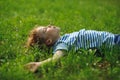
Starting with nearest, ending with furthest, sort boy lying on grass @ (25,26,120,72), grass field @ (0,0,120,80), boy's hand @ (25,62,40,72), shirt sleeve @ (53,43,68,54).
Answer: grass field @ (0,0,120,80) < boy's hand @ (25,62,40,72) < shirt sleeve @ (53,43,68,54) < boy lying on grass @ (25,26,120,72)

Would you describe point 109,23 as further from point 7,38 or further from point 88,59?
point 88,59

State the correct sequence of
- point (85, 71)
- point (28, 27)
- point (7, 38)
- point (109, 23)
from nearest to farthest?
point (85, 71) < point (7, 38) < point (28, 27) < point (109, 23)

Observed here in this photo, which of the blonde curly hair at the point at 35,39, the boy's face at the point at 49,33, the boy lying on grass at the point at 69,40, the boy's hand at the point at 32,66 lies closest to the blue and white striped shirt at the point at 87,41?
the boy lying on grass at the point at 69,40

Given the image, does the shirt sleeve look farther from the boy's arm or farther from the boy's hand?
the boy's hand

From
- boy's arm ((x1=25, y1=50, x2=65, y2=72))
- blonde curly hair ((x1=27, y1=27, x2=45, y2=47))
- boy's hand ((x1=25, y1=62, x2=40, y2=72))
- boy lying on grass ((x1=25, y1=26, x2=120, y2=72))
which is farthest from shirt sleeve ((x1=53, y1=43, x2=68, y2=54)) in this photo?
boy's hand ((x1=25, y1=62, x2=40, y2=72))

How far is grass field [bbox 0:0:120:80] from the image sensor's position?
5535 mm

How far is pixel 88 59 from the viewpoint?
6047 millimetres

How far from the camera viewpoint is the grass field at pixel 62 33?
554 cm

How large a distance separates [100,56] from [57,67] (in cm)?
98

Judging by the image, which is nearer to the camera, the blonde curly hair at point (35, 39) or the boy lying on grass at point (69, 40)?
the boy lying on grass at point (69, 40)

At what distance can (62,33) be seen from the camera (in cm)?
820

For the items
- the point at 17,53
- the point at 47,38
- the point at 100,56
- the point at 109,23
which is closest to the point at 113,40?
the point at 100,56

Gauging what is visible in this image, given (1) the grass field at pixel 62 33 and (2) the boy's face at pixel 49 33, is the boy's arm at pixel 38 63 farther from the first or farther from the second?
(2) the boy's face at pixel 49 33

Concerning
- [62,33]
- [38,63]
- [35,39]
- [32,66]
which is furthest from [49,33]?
[62,33]
